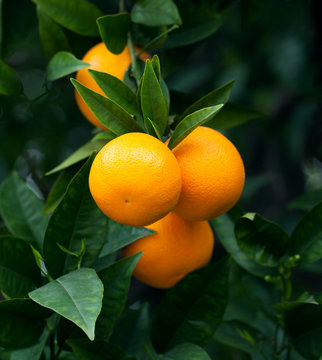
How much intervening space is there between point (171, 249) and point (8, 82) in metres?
0.51

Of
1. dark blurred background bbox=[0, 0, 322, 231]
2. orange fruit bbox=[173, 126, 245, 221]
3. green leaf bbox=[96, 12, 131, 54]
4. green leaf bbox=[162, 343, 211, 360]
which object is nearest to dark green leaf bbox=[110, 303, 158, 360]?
green leaf bbox=[162, 343, 211, 360]

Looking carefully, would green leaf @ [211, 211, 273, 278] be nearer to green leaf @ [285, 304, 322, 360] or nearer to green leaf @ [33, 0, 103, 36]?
green leaf @ [285, 304, 322, 360]

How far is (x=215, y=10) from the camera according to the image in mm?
1362

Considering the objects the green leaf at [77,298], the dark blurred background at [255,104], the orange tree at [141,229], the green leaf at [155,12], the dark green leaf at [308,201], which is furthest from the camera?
the dark blurred background at [255,104]

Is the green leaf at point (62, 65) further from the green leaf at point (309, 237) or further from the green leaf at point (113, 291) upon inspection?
the green leaf at point (309, 237)

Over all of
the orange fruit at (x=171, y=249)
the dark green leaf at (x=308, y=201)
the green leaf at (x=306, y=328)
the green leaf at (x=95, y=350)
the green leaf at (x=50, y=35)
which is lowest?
the dark green leaf at (x=308, y=201)

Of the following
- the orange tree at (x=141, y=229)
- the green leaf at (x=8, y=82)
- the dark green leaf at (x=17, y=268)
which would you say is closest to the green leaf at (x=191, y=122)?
the orange tree at (x=141, y=229)

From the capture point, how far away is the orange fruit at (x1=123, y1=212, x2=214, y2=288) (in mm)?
1023

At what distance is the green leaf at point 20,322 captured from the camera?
0.89 m

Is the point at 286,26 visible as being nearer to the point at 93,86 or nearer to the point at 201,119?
the point at 93,86

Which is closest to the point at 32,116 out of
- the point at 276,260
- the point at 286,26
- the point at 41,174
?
the point at 41,174

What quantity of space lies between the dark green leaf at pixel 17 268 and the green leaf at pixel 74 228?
4cm

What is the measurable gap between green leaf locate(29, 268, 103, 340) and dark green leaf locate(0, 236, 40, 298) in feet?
0.49

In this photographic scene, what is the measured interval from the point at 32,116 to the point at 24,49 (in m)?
0.26
